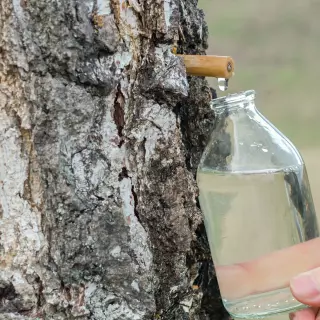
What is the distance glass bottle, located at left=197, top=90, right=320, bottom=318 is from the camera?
80cm

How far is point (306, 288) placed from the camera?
2.42ft

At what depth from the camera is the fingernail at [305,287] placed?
0.74m

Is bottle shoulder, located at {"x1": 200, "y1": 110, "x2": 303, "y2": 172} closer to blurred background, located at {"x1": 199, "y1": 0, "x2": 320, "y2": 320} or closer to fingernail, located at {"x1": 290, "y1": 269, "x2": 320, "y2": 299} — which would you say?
fingernail, located at {"x1": 290, "y1": 269, "x2": 320, "y2": 299}

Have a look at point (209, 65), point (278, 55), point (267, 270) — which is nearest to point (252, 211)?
point (267, 270)

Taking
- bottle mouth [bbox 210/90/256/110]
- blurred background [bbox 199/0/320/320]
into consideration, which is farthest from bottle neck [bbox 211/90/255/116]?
blurred background [bbox 199/0/320/320]

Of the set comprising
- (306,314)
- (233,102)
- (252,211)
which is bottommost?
(306,314)

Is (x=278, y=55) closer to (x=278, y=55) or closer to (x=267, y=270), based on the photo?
(x=278, y=55)

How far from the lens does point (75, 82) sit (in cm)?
72

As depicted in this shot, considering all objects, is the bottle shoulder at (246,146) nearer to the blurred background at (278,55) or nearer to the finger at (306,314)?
the finger at (306,314)

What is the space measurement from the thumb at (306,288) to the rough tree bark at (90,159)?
145 millimetres

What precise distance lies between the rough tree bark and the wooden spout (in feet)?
0.08

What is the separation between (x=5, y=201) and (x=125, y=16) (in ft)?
0.84

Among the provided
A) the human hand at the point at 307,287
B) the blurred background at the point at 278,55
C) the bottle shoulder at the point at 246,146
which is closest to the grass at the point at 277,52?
the blurred background at the point at 278,55

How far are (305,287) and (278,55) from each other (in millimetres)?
2020
